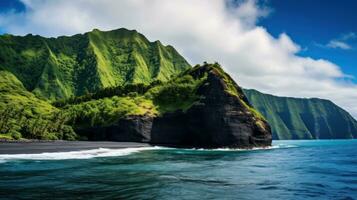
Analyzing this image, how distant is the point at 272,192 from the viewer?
29234mm

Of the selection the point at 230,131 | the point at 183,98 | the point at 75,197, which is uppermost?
the point at 183,98

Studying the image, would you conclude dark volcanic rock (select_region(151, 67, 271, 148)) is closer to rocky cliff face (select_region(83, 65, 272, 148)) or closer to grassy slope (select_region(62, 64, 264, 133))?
rocky cliff face (select_region(83, 65, 272, 148))

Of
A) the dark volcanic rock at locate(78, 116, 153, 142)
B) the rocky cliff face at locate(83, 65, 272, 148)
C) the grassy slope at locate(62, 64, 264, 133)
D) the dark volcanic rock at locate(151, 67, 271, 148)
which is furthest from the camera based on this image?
the grassy slope at locate(62, 64, 264, 133)

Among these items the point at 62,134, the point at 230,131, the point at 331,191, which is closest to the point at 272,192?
the point at 331,191

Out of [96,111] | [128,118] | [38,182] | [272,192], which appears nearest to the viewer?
[272,192]

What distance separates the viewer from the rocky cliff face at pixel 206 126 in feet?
455

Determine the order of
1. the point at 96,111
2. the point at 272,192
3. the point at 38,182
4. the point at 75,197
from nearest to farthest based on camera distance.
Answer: the point at 75,197, the point at 272,192, the point at 38,182, the point at 96,111

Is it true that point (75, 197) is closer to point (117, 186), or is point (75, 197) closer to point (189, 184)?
point (117, 186)

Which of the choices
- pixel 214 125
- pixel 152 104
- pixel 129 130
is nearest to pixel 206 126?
pixel 214 125

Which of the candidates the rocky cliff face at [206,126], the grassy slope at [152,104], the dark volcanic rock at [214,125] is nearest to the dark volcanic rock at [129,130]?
the rocky cliff face at [206,126]

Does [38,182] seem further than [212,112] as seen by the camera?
No

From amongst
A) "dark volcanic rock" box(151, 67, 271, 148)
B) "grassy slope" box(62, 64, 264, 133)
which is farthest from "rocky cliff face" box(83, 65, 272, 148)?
"grassy slope" box(62, 64, 264, 133)

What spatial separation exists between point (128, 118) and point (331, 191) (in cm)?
12095

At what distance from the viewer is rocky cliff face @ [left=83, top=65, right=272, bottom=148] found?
139m
